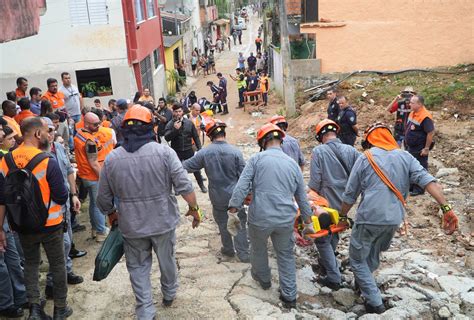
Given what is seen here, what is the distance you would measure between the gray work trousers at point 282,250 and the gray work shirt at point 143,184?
0.91 metres

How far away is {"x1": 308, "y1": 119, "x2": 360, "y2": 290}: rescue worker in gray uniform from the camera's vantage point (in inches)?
200

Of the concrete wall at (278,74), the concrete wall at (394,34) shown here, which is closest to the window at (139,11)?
the concrete wall at (278,74)

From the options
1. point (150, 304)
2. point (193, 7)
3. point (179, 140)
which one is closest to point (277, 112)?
point (179, 140)

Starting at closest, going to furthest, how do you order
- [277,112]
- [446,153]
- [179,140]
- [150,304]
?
[150,304], [179,140], [446,153], [277,112]

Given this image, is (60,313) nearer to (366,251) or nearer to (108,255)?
(108,255)

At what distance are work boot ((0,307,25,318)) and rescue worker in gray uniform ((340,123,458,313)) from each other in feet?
10.6

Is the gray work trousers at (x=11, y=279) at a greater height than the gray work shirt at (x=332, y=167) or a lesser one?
lesser

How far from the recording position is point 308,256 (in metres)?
6.05

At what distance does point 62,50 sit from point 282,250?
13.0m

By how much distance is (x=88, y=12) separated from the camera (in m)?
15.2

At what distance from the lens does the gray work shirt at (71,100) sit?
10.2 metres

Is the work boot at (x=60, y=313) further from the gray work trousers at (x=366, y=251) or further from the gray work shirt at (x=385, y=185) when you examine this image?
the gray work shirt at (x=385, y=185)

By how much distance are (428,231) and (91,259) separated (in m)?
4.67

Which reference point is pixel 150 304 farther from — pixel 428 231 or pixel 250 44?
pixel 250 44
